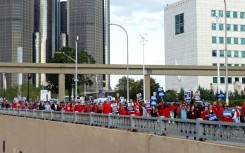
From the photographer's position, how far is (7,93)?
143m

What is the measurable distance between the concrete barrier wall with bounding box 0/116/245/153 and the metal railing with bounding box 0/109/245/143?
41 centimetres

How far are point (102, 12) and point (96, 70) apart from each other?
47774mm

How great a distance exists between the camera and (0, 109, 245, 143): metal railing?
1213 cm

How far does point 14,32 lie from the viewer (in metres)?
184

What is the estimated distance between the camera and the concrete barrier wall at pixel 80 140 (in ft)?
44.8

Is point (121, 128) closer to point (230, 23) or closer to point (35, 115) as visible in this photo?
point (35, 115)

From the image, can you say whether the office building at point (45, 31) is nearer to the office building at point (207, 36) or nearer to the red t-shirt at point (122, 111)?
the office building at point (207, 36)

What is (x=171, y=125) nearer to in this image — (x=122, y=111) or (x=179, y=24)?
(x=122, y=111)

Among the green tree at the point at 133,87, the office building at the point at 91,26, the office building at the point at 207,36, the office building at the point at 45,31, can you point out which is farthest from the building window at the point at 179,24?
the office building at the point at 45,31

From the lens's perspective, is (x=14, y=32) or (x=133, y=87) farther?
(x=14, y=32)

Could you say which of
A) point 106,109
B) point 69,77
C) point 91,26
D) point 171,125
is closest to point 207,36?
point 91,26

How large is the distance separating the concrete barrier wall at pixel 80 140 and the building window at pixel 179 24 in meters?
83.4

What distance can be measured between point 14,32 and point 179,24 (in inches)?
3460

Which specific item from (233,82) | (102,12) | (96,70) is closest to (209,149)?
Answer: (96,70)
